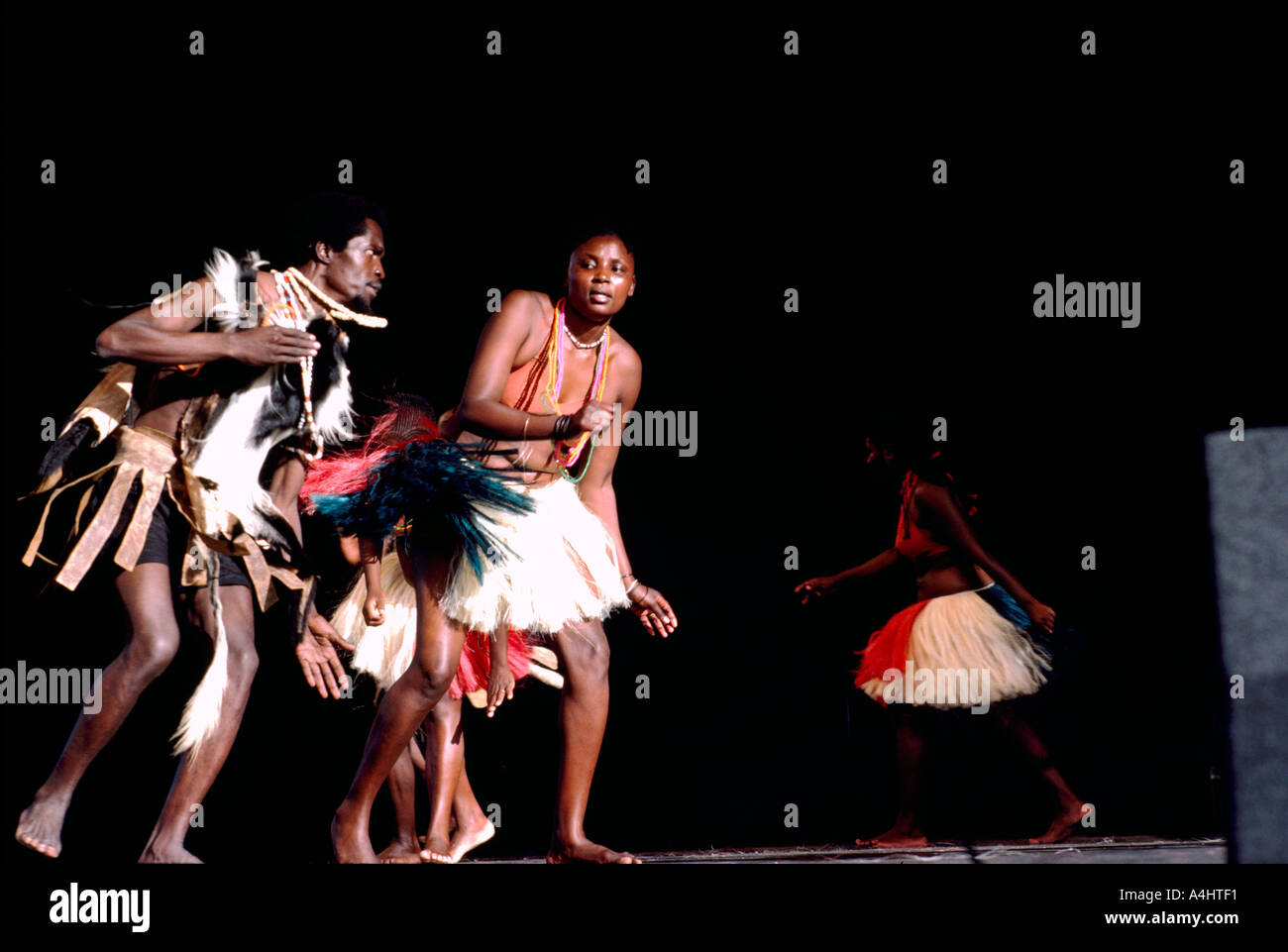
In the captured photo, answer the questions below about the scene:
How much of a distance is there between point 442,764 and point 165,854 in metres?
0.99

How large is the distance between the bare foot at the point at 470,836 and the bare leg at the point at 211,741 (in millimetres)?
954

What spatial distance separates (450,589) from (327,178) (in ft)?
6.11

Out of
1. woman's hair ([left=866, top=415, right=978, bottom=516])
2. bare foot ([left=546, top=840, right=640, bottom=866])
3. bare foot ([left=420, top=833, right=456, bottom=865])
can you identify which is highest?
woman's hair ([left=866, top=415, right=978, bottom=516])

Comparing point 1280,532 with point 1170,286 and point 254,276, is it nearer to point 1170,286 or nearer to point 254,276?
point 1170,286

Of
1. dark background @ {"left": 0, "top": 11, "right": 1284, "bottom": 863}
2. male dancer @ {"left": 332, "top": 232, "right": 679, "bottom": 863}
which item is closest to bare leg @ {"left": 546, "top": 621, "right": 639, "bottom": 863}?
male dancer @ {"left": 332, "top": 232, "right": 679, "bottom": 863}

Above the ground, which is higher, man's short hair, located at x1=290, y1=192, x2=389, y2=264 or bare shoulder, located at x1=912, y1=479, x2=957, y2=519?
man's short hair, located at x1=290, y1=192, x2=389, y2=264

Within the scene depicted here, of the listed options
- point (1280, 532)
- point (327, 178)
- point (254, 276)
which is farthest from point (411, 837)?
point (1280, 532)

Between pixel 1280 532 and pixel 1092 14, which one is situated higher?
pixel 1092 14

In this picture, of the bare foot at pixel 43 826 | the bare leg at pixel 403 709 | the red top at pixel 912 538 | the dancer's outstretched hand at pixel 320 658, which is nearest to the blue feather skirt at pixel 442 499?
the bare leg at pixel 403 709

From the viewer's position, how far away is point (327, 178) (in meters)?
4.64

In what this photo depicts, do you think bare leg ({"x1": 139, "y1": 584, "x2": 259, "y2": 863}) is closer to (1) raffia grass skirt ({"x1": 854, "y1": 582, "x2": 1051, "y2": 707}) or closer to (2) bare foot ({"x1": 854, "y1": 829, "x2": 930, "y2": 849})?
(2) bare foot ({"x1": 854, "y1": 829, "x2": 930, "y2": 849})

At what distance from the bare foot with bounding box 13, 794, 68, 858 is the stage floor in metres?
1.34

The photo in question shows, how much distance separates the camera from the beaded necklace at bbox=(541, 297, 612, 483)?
12.3 ft

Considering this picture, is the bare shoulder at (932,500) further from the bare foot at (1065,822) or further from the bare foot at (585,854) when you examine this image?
the bare foot at (585,854)
